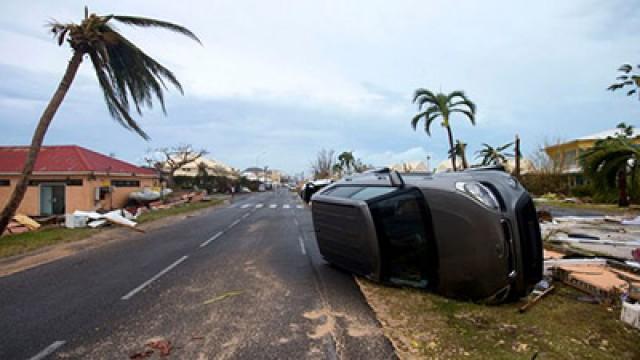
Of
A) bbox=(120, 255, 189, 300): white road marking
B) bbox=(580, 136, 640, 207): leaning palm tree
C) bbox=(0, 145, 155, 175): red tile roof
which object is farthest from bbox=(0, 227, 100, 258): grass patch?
bbox=(580, 136, 640, 207): leaning palm tree

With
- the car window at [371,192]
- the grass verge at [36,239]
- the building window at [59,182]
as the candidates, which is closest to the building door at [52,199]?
the building window at [59,182]

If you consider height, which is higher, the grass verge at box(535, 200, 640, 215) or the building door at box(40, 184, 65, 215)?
the building door at box(40, 184, 65, 215)

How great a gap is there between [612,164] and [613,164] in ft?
0.16

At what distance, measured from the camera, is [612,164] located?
19.8 m

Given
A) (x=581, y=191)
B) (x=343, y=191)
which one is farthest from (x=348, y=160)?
(x=343, y=191)

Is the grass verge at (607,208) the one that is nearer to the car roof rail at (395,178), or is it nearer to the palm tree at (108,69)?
the car roof rail at (395,178)

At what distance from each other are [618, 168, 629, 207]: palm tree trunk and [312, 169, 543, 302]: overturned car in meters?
20.5

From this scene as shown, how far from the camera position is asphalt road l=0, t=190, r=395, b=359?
3.82m

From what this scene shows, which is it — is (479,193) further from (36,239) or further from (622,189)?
(622,189)

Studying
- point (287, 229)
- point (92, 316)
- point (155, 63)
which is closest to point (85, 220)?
point (155, 63)

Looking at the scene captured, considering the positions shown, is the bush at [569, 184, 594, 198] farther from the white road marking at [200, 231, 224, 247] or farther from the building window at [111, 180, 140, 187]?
the building window at [111, 180, 140, 187]

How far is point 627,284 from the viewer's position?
505 cm

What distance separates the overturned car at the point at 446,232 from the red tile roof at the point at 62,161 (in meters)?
24.8

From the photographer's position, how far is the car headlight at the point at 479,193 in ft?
14.8
